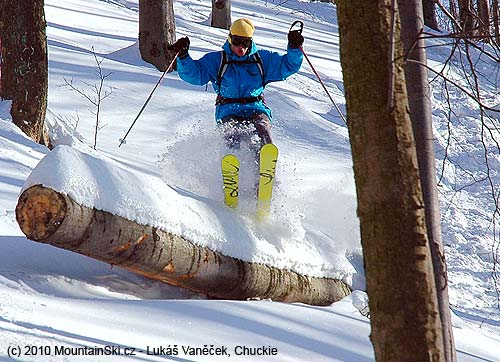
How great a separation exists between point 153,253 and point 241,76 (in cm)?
245

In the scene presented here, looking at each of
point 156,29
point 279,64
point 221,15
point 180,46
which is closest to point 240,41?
point 279,64

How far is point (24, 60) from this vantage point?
7.19 metres

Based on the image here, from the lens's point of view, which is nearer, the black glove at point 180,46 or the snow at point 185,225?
the snow at point 185,225

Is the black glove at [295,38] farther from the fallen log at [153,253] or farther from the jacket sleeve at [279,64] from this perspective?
the fallen log at [153,253]

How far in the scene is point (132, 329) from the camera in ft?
12.9

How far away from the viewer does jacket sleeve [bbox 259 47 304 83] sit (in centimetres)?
674

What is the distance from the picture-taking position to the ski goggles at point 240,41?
261 inches

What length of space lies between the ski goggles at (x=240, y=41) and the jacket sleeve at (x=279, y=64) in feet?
0.71

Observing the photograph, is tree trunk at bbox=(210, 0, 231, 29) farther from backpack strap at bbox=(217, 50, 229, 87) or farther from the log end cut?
the log end cut

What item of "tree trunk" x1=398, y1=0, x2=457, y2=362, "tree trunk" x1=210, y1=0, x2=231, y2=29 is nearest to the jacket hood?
"tree trunk" x1=398, y1=0, x2=457, y2=362

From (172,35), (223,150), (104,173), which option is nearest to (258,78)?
(223,150)

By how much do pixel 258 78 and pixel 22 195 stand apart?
118 inches

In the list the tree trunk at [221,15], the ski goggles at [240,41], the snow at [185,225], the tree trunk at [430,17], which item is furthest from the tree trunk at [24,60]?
the tree trunk at [430,17]

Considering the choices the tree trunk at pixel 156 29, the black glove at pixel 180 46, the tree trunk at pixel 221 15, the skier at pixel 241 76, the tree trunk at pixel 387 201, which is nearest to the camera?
the tree trunk at pixel 387 201
